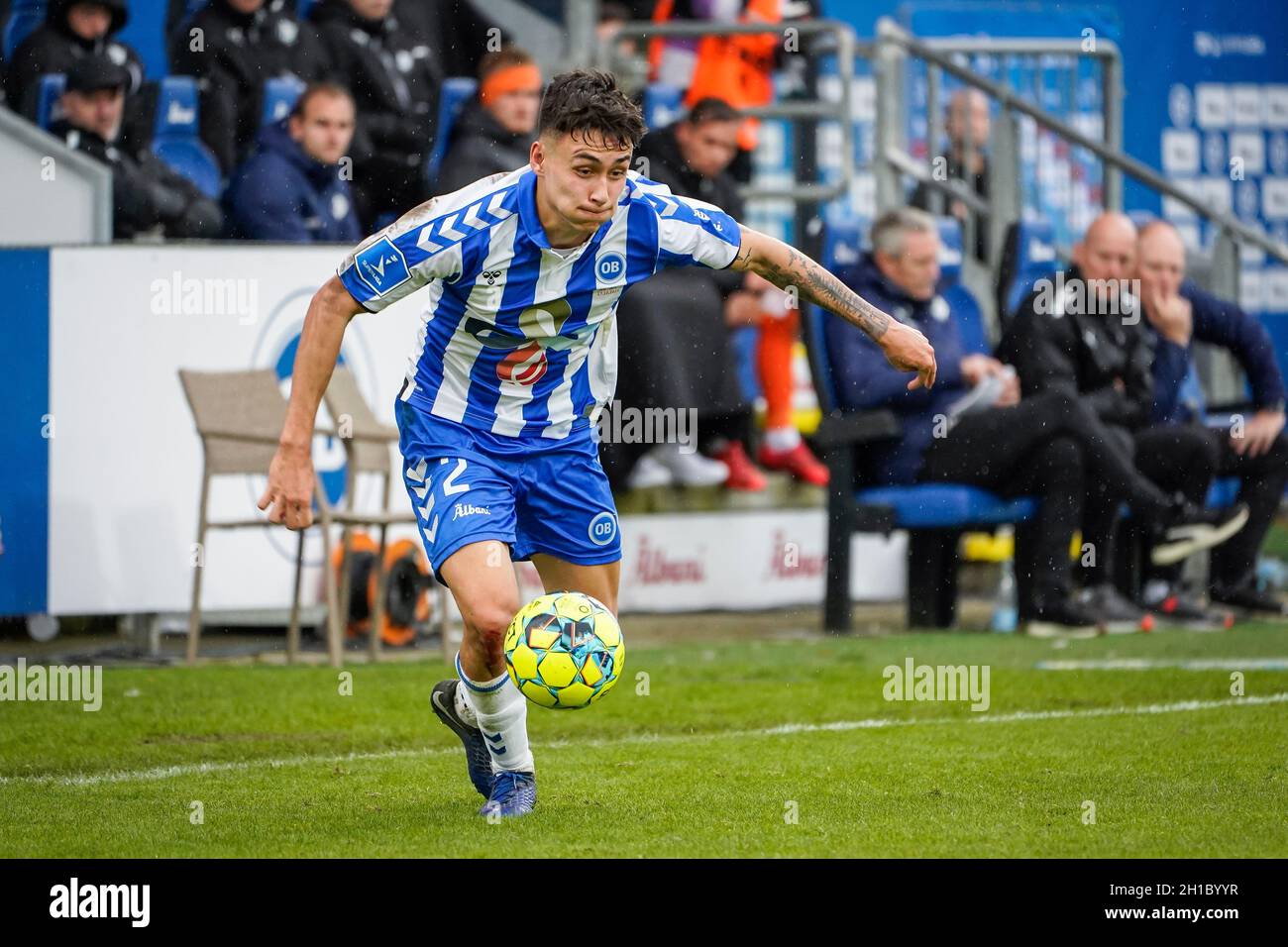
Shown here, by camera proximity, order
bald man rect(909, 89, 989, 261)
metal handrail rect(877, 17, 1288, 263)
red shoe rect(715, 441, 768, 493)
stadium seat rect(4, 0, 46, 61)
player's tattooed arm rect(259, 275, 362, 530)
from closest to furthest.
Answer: player's tattooed arm rect(259, 275, 362, 530) → stadium seat rect(4, 0, 46, 61) → red shoe rect(715, 441, 768, 493) → metal handrail rect(877, 17, 1288, 263) → bald man rect(909, 89, 989, 261)

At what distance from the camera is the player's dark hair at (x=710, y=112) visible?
40.9 feet

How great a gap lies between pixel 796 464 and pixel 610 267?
7213 millimetres

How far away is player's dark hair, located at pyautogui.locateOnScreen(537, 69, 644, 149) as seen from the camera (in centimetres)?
611

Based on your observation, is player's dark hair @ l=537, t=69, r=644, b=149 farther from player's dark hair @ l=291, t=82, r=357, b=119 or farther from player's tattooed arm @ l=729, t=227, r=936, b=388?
player's dark hair @ l=291, t=82, r=357, b=119

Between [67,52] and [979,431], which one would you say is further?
[67,52]

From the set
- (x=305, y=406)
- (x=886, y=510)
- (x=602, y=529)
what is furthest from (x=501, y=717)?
(x=886, y=510)

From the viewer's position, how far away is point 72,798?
7043mm

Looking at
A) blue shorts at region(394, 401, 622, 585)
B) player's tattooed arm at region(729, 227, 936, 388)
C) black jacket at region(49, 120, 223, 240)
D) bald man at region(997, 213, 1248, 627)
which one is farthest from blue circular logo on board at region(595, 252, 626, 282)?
black jacket at region(49, 120, 223, 240)

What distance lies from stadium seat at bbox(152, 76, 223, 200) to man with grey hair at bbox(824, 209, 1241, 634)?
12.9 ft

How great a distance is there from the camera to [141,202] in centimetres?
1209

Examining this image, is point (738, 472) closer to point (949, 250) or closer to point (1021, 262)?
point (949, 250)
